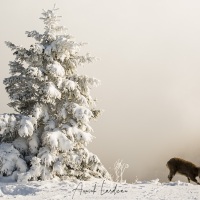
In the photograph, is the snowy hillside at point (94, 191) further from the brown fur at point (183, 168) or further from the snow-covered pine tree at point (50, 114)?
the brown fur at point (183, 168)

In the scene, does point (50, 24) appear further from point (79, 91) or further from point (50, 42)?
point (79, 91)

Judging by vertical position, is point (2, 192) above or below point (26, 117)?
below

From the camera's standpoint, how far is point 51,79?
64.7ft

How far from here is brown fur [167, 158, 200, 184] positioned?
20094 mm

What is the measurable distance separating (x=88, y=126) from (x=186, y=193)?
703 cm

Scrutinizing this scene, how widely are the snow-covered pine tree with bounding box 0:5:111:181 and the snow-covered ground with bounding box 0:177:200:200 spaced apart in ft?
5.62

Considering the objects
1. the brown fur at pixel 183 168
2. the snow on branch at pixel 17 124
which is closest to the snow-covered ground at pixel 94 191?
the snow on branch at pixel 17 124

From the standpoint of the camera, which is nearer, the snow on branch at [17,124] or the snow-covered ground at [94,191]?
the snow-covered ground at [94,191]

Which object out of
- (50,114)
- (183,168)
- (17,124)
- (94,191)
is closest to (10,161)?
(17,124)

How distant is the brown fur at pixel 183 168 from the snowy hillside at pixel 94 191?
428cm

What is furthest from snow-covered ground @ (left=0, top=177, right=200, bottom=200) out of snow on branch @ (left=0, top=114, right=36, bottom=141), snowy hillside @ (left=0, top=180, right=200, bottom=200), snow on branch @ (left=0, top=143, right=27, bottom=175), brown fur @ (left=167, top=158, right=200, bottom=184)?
brown fur @ (left=167, top=158, right=200, bottom=184)

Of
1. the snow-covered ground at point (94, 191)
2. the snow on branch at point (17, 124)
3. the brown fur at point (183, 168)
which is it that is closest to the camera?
the snow-covered ground at point (94, 191)

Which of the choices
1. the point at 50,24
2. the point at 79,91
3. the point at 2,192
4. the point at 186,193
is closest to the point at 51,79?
the point at 79,91

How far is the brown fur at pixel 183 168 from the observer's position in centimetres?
2009
